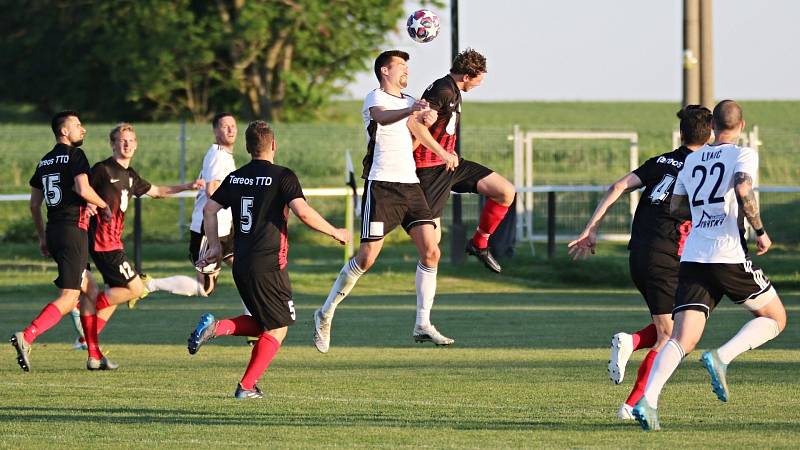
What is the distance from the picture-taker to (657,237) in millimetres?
10156

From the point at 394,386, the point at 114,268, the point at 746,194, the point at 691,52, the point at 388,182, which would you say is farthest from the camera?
the point at 691,52

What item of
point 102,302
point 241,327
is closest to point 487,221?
point 102,302

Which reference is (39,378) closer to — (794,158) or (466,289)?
(466,289)

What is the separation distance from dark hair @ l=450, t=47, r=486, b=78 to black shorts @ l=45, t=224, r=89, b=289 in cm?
346

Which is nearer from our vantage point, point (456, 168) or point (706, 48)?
point (456, 168)

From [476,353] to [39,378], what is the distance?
3.91 metres

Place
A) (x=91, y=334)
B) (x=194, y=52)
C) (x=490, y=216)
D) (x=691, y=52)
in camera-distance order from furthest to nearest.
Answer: (x=194, y=52) < (x=691, y=52) < (x=490, y=216) < (x=91, y=334)

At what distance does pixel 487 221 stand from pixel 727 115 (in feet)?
16.4

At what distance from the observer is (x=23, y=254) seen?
2817cm

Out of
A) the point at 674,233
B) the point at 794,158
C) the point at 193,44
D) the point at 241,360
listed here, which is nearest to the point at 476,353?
the point at 241,360

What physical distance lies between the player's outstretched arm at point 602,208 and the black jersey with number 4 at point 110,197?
4698 millimetres

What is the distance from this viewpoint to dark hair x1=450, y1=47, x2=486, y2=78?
12594 mm

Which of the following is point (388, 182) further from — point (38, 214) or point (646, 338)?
point (646, 338)

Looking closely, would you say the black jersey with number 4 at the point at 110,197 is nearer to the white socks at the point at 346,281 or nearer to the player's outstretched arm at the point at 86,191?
the player's outstretched arm at the point at 86,191
